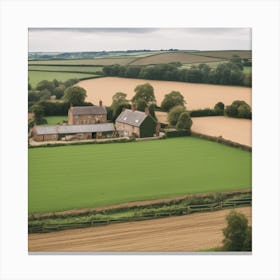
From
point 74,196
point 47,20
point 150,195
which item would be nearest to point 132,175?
point 150,195

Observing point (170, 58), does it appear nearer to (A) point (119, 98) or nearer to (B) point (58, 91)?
(A) point (119, 98)

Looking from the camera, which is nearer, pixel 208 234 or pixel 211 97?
pixel 208 234

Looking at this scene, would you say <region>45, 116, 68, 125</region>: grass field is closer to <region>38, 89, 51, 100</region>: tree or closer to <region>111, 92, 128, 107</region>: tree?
<region>38, 89, 51, 100</region>: tree

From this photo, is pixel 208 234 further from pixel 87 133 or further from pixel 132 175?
pixel 87 133

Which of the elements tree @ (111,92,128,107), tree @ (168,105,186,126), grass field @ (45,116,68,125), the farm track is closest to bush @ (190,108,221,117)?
tree @ (168,105,186,126)

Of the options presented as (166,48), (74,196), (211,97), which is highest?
(166,48)

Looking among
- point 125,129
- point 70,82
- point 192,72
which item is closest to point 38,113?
point 70,82
